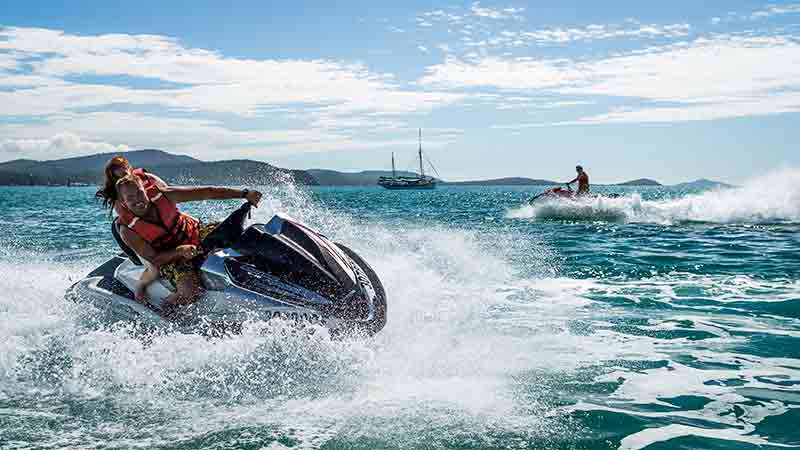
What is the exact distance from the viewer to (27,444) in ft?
12.9

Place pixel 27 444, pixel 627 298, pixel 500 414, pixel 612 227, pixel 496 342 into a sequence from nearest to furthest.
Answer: pixel 27 444
pixel 500 414
pixel 496 342
pixel 627 298
pixel 612 227

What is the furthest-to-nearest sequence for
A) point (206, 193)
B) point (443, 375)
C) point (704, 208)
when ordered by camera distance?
point (704, 208), point (206, 193), point (443, 375)

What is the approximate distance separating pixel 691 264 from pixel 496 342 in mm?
6582

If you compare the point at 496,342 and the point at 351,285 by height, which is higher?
the point at 351,285

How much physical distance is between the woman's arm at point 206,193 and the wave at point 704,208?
19.6 meters

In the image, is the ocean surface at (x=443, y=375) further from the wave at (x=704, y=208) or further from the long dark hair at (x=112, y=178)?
the wave at (x=704, y=208)

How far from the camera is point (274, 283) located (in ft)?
18.0

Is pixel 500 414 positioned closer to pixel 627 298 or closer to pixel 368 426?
pixel 368 426

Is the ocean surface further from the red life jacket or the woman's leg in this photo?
the red life jacket

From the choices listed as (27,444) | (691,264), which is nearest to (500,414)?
(27,444)

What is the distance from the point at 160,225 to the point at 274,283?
1.05m

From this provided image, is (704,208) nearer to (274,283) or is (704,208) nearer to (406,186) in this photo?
(274,283)

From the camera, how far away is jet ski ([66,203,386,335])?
17.8 ft

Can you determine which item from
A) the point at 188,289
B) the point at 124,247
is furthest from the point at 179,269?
the point at 124,247
